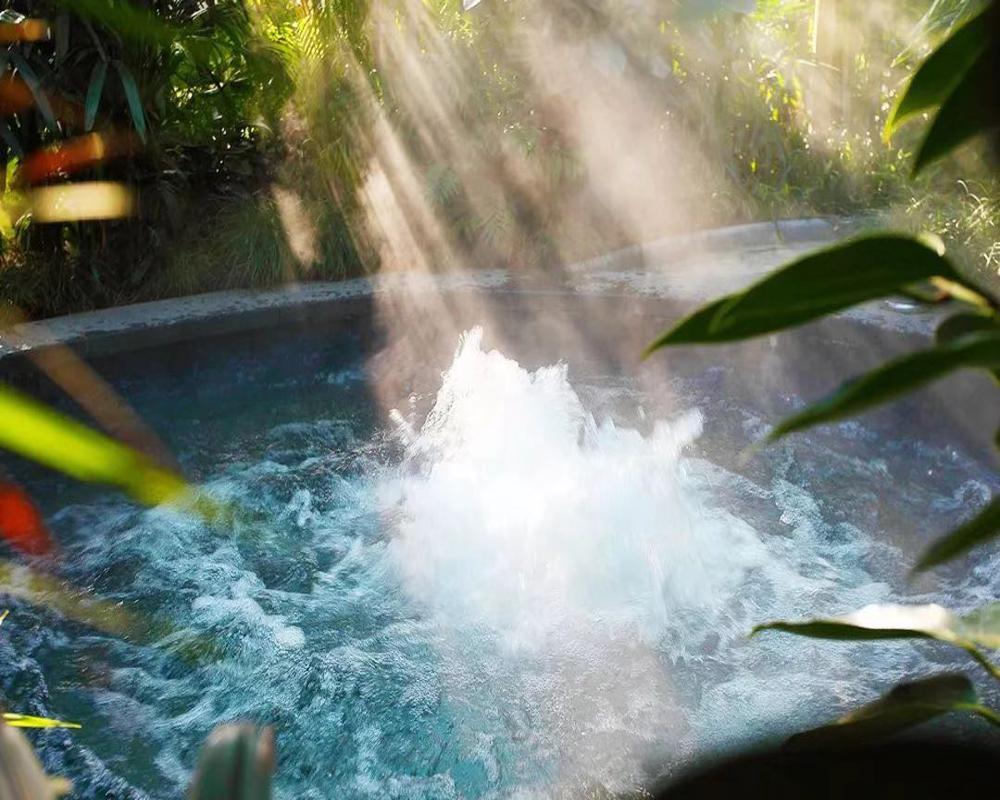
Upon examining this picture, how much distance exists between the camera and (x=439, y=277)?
6012 mm

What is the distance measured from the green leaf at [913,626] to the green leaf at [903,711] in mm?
25

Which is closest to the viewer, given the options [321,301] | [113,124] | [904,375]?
[904,375]

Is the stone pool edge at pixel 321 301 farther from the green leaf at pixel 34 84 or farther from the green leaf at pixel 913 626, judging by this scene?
the green leaf at pixel 913 626

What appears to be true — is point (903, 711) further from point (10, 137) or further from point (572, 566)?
point (10, 137)

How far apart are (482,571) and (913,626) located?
318cm

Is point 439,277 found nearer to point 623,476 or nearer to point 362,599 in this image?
point 623,476

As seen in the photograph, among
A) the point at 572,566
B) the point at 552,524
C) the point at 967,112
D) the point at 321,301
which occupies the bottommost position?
the point at 967,112

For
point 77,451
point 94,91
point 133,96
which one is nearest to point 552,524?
point 77,451

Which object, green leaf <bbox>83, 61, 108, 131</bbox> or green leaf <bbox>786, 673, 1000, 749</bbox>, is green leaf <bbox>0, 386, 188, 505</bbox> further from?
green leaf <bbox>786, 673, 1000, 749</bbox>

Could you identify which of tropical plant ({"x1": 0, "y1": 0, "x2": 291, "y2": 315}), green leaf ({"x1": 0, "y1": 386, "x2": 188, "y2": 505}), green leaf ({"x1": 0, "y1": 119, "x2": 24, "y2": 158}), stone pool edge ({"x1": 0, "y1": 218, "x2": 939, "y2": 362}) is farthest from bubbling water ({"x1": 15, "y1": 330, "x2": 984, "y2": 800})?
green leaf ({"x1": 0, "y1": 119, "x2": 24, "y2": 158})

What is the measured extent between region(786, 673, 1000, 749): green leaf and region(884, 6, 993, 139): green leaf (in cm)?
36

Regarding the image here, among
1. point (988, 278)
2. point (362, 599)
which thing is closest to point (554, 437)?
point (362, 599)

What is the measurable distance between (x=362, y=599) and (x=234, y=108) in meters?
4.10

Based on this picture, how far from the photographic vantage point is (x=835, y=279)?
418mm
